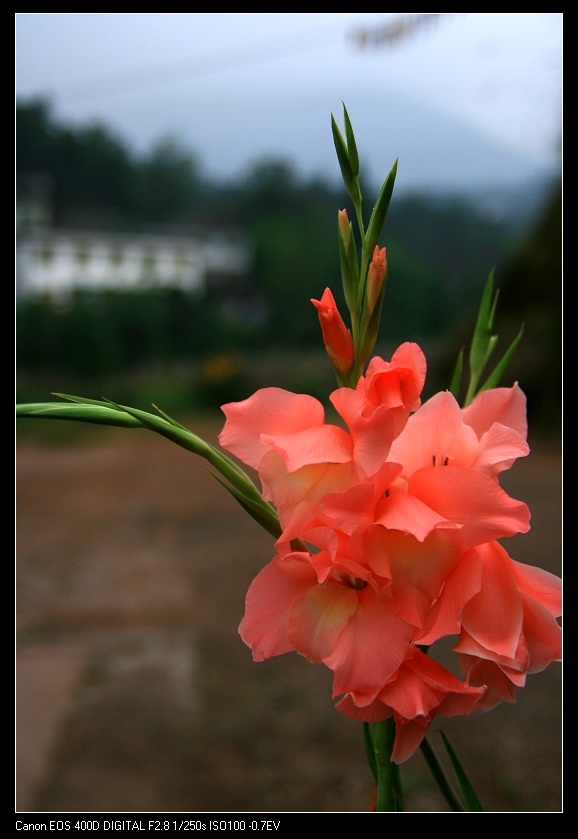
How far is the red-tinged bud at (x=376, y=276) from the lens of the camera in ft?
1.16

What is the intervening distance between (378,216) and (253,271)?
908 centimetres

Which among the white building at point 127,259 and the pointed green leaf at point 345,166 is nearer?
the pointed green leaf at point 345,166

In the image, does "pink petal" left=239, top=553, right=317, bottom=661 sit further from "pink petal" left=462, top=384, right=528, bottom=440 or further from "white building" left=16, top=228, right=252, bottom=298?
"white building" left=16, top=228, right=252, bottom=298

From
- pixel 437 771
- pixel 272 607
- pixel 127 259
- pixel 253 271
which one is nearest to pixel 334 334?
pixel 272 607

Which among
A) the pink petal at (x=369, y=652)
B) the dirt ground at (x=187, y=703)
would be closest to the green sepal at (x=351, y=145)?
the pink petal at (x=369, y=652)

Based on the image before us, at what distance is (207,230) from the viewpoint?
995cm

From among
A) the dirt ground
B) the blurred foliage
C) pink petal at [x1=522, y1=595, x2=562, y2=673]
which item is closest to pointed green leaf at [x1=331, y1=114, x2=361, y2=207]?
pink petal at [x1=522, y1=595, x2=562, y2=673]

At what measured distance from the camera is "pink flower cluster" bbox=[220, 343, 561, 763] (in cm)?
32

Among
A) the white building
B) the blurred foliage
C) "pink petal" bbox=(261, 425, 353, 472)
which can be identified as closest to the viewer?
"pink petal" bbox=(261, 425, 353, 472)

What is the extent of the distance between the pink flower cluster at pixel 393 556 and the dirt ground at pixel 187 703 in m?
1.49

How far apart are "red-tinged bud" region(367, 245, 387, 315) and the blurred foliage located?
390 cm

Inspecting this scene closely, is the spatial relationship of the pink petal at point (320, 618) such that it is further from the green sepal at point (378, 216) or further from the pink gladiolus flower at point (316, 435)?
the green sepal at point (378, 216)
